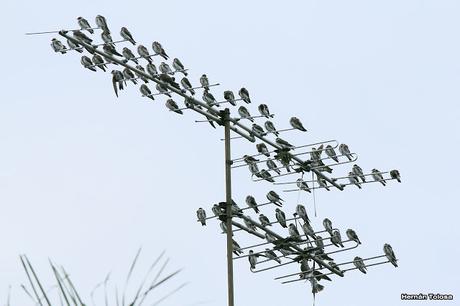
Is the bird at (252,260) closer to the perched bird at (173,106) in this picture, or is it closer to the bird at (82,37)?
the perched bird at (173,106)

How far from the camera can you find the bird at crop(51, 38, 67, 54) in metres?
26.8

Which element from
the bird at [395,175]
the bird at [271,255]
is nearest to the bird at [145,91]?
the bird at [271,255]

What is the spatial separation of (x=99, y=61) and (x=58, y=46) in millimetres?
1274

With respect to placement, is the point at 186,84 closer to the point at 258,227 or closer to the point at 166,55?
the point at 166,55

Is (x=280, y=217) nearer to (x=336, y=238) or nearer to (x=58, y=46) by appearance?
(x=336, y=238)

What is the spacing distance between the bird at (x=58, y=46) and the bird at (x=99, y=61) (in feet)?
2.91

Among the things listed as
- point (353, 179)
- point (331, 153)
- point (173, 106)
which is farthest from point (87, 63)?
point (353, 179)

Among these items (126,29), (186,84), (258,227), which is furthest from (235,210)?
(126,29)

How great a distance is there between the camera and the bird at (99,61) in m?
26.1

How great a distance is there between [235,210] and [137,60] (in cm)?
374

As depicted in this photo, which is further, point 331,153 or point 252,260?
point 331,153

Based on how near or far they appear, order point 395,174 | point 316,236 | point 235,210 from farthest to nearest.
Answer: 1. point 395,174
2. point 316,236
3. point 235,210

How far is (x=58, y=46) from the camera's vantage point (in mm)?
27000

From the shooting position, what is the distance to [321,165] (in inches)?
1158
